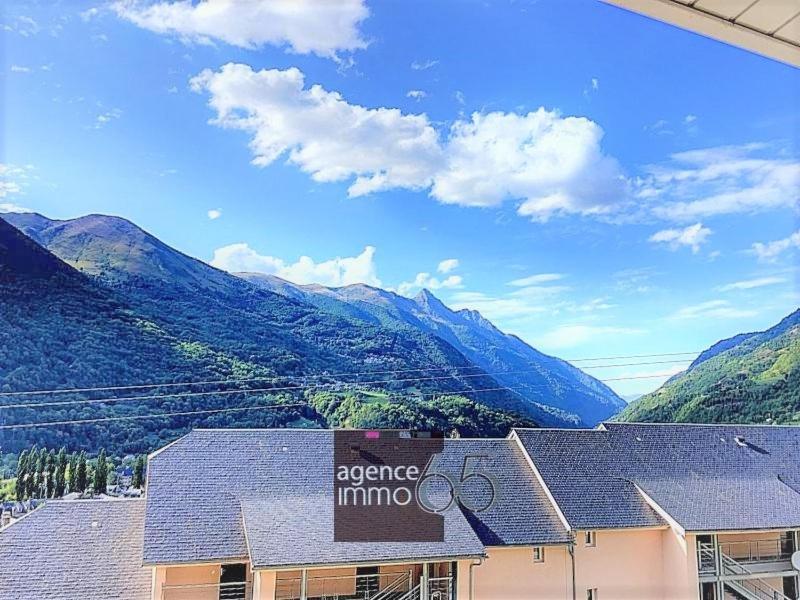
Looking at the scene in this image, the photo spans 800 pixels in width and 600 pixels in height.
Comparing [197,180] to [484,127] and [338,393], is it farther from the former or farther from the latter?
[484,127]

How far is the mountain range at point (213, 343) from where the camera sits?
251cm

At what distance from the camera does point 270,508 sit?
3400 millimetres

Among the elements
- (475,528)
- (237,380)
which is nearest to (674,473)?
(475,528)

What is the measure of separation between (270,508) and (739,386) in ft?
9.66

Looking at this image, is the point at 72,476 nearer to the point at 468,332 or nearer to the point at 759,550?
the point at 468,332

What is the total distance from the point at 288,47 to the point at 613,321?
2507 mm

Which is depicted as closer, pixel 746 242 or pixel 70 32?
pixel 70 32

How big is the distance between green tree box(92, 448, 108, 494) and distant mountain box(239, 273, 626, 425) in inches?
52.0

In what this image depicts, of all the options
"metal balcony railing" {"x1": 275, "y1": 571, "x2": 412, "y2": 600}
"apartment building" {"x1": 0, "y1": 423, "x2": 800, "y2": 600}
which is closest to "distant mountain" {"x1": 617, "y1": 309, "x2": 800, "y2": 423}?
"apartment building" {"x1": 0, "y1": 423, "x2": 800, "y2": 600}

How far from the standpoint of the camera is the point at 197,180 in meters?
3.18

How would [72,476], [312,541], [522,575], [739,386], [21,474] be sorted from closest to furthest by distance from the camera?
[21,474] < [72,476] < [312,541] < [522,575] < [739,386]

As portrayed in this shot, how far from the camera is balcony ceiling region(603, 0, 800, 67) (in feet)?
2.46

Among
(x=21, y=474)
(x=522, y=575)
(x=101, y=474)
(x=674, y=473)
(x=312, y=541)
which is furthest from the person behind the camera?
(x=674, y=473)

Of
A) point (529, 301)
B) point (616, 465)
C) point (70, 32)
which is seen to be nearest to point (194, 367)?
point (70, 32)
